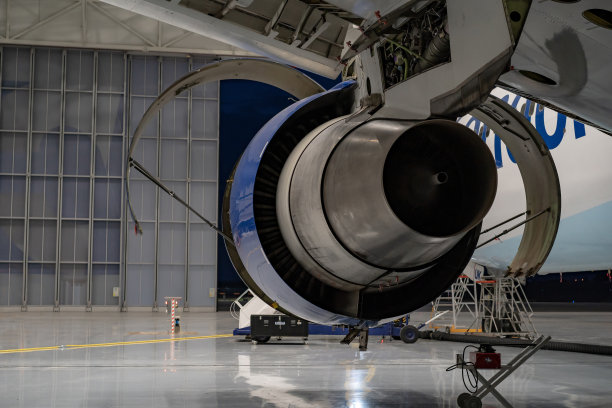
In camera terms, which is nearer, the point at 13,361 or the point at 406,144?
the point at 406,144

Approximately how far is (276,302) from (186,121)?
28616 millimetres

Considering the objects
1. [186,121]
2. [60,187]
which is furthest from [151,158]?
[60,187]

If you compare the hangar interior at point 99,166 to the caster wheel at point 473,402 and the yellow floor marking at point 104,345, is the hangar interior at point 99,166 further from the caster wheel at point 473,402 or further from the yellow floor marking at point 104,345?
the caster wheel at point 473,402

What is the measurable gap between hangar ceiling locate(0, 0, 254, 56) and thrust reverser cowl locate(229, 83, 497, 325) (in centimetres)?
2725

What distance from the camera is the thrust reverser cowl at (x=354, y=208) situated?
14.0ft

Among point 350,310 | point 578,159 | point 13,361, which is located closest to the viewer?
point 350,310

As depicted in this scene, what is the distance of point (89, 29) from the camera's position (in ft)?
101

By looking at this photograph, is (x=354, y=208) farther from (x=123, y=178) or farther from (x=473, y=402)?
(x=123, y=178)

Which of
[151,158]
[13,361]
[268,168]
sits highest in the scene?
[151,158]

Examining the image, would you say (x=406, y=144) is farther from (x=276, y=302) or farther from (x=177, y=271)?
(x=177, y=271)

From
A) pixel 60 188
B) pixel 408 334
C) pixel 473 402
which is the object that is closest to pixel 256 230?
pixel 473 402

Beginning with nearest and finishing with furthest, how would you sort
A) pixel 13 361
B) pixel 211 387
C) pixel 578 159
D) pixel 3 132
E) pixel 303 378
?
1. pixel 211 387
2. pixel 303 378
3. pixel 578 159
4. pixel 13 361
5. pixel 3 132

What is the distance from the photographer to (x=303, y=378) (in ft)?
29.8

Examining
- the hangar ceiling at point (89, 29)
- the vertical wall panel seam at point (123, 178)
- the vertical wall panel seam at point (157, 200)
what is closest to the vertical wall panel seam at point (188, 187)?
the vertical wall panel seam at point (157, 200)
